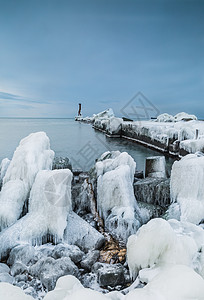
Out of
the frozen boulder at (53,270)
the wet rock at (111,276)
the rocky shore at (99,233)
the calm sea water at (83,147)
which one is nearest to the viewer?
the rocky shore at (99,233)

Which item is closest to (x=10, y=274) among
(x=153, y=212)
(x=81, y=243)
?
(x=81, y=243)

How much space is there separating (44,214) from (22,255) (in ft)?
2.83

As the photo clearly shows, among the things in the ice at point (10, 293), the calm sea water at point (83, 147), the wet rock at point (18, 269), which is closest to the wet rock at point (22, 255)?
the wet rock at point (18, 269)

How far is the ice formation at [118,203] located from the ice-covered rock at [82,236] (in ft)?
1.58

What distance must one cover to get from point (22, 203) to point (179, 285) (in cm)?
378

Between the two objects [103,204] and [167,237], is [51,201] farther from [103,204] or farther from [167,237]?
[167,237]

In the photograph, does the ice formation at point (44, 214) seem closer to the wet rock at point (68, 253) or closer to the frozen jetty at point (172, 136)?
Result: the wet rock at point (68, 253)

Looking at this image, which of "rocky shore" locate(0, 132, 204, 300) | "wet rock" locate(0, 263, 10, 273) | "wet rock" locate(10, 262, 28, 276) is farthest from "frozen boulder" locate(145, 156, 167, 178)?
"wet rock" locate(0, 263, 10, 273)

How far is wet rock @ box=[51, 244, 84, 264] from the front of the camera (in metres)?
3.79

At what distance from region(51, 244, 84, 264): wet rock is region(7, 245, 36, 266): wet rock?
39 centimetres

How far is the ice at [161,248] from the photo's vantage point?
291 centimetres

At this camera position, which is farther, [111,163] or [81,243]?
[111,163]

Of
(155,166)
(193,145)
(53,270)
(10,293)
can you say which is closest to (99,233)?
(53,270)

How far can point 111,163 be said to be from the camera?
238 inches
